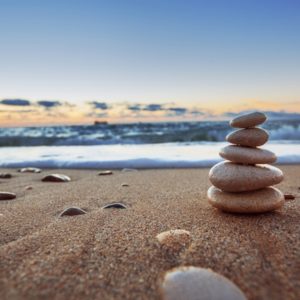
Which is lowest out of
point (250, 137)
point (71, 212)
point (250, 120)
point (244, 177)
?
point (71, 212)

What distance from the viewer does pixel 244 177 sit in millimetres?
2018

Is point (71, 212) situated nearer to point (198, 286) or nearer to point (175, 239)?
point (175, 239)

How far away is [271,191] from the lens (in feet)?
6.87

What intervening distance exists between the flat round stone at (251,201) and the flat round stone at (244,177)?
44 mm

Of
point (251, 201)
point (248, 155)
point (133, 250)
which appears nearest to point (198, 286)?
point (133, 250)

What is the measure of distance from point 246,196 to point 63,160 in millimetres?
5031

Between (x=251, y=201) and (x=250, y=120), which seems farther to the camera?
(x=250, y=120)

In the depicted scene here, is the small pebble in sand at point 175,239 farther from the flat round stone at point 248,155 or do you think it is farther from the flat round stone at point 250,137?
the flat round stone at point 250,137

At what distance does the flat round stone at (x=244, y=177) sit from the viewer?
79.3 inches

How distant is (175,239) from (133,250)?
22 centimetres

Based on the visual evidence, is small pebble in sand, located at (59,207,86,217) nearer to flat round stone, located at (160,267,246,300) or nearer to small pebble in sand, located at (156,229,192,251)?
small pebble in sand, located at (156,229,192,251)

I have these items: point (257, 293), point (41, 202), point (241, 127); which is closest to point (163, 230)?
point (257, 293)

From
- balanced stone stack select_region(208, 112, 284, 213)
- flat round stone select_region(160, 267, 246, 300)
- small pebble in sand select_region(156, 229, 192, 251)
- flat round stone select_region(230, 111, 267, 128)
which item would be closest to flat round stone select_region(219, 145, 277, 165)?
balanced stone stack select_region(208, 112, 284, 213)

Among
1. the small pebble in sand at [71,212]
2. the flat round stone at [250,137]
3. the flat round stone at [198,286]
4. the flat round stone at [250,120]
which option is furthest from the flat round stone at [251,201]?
the small pebble in sand at [71,212]
